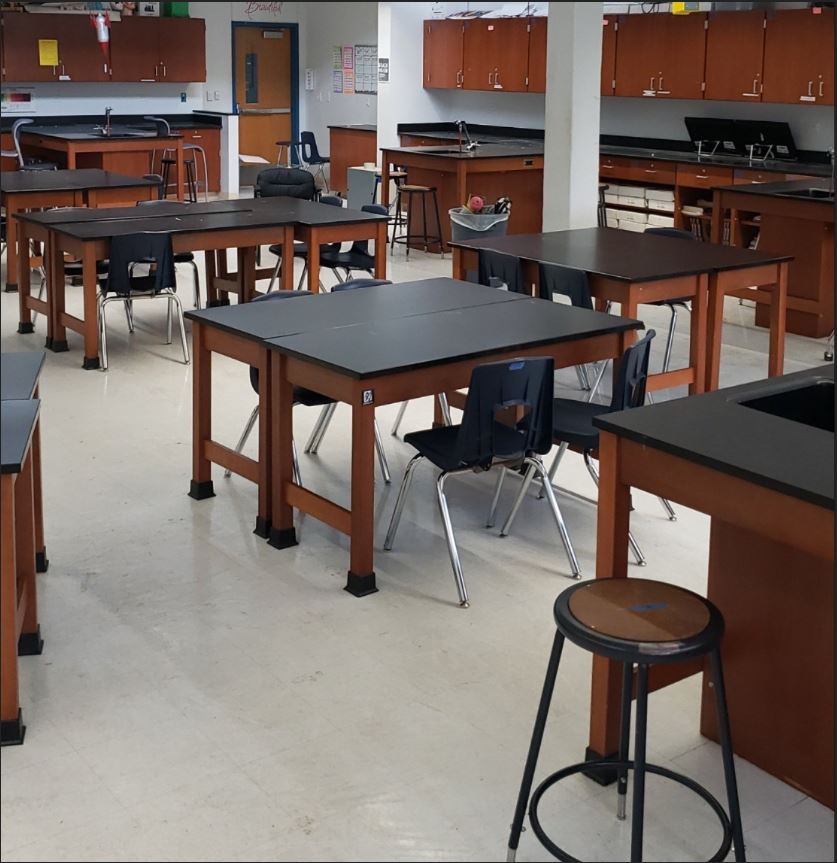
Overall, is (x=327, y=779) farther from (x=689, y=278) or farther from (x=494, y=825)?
(x=689, y=278)

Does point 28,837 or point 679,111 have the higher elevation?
point 679,111

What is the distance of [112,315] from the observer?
316 inches

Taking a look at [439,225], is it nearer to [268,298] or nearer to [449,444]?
[268,298]

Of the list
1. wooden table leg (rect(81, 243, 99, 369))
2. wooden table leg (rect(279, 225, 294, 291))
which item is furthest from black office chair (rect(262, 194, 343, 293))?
wooden table leg (rect(81, 243, 99, 369))

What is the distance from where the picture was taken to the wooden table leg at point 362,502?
12.3ft

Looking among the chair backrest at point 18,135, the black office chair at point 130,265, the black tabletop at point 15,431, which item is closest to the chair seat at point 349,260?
the black office chair at point 130,265

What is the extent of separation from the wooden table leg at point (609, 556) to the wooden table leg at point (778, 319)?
3.62 meters

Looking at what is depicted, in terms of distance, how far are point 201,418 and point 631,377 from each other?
5.38ft

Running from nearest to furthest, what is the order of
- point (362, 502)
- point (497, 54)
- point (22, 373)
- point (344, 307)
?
1. point (22, 373)
2. point (362, 502)
3. point (344, 307)
4. point (497, 54)

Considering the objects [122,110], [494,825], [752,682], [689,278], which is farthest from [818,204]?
[122,110]

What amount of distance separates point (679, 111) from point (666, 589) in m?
9.95

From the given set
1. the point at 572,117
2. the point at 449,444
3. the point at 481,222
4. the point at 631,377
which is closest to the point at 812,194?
the point at 572,117

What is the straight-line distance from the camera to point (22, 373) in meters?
2.15

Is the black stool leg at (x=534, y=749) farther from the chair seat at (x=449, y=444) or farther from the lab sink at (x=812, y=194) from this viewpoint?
the lab sink at (x=812, y=194)
